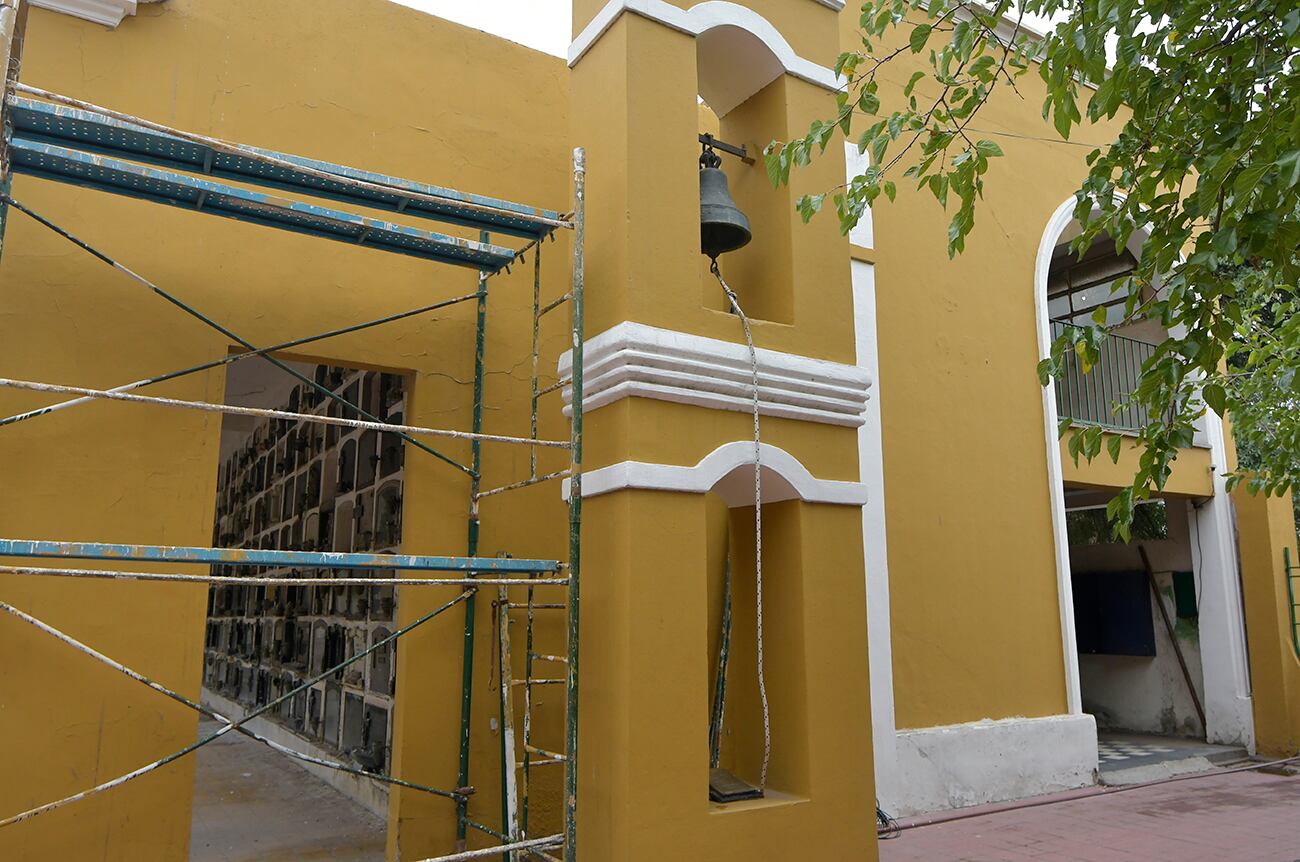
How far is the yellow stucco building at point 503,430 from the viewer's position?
4277 mm

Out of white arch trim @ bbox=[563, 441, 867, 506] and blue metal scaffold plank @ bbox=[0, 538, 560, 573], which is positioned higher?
white arch trim @ bbox=[563, 441, 867, 506]

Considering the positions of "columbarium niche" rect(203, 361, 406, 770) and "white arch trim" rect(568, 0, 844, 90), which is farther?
"columbarium niche" rect(203, 361, 406, 770)

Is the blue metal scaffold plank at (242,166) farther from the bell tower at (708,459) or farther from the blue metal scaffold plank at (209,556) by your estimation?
the blue metal scaffold plank at (209,556)

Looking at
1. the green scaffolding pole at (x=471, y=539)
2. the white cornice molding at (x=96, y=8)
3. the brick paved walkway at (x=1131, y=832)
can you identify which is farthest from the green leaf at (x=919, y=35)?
the brick paved walkway at (x=1131, y=832)

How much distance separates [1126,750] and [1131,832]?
3804 mm

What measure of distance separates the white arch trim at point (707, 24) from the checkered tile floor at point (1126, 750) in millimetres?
7379

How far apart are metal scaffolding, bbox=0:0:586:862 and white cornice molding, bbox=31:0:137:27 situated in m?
0.86

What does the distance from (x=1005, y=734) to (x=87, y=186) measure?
7.16 meters

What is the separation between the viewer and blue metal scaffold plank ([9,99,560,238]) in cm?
386

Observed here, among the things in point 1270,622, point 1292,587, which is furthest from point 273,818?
point 1292,587

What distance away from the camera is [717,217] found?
15.6 ft

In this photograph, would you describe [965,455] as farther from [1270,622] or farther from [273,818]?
[273,818]

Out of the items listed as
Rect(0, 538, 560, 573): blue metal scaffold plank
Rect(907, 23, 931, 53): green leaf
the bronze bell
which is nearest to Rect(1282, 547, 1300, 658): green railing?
the bronze bell

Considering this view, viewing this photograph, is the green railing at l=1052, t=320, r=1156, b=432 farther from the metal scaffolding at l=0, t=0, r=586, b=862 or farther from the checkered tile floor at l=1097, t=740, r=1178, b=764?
the metal scaffolding at l=0, t=0, r=586, b=862
